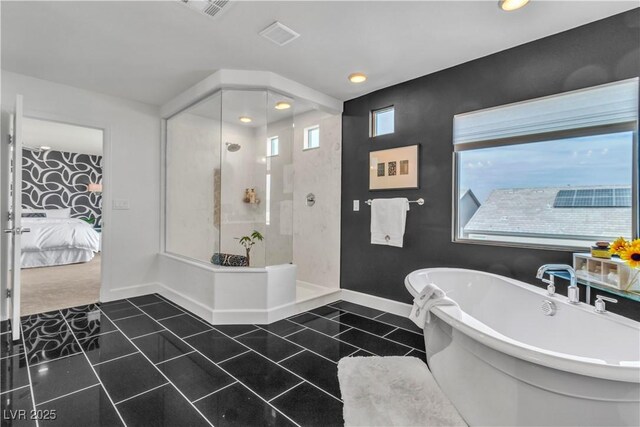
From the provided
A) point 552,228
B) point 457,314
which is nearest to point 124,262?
point 457,314

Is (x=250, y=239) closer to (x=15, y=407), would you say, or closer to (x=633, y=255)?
(x=15, y=407)

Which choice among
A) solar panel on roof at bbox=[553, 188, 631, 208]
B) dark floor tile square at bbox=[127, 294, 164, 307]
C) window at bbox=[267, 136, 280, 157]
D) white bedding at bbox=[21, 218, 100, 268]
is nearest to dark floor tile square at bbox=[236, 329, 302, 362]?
dark floor tile square at bbox=[127, 294, 164, 307]

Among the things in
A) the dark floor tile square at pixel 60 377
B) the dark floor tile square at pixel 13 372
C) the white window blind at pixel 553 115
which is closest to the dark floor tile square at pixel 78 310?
the dark floor tile square at pixel 13 372

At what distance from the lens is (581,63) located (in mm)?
2154

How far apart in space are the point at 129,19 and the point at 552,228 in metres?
3.46

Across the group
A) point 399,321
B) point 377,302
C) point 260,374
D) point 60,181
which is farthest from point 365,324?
point 60,181

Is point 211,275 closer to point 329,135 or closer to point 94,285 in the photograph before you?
point 329,135

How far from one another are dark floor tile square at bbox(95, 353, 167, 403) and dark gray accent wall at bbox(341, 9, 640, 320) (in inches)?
86.8

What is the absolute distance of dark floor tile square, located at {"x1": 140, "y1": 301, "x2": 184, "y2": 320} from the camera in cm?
308

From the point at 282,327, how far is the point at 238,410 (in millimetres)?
1145

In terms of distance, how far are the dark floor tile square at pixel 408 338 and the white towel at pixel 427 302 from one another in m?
0.69

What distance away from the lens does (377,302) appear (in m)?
3.34

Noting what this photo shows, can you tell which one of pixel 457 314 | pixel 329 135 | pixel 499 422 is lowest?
pixel 499 422

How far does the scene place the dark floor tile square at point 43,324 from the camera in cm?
261
